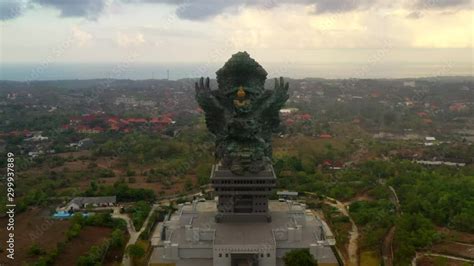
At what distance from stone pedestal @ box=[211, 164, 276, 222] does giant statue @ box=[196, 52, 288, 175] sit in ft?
2.06

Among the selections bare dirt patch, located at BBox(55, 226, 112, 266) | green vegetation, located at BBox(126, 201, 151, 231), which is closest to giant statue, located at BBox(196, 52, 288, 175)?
green vegetation, located at BBox(126, 201, 151, 231)

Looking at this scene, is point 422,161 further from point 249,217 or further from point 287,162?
point 249,217

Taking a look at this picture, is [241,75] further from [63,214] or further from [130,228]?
[63,214]

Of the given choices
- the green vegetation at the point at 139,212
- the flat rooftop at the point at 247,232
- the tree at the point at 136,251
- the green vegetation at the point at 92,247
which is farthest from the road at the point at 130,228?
the flat rooftop at the point at 247,232

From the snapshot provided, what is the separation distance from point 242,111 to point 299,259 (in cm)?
1187

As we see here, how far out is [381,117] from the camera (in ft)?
357

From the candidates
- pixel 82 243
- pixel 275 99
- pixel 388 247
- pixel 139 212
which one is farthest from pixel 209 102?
pixel 388 247

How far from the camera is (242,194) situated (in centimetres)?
3862

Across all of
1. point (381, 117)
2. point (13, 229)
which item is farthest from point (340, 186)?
point (381, 117)

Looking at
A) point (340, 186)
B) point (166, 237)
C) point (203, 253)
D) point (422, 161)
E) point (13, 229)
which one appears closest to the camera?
point (203, 253)

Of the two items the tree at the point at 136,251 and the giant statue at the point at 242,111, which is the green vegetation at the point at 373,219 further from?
the tree at the point at 136,251

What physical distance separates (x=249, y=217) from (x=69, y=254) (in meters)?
12.9

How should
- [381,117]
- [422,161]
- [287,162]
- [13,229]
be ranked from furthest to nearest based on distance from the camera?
[381,117], [422,161], [287,162], [13,229]

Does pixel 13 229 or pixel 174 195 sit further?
pixel 174 195
